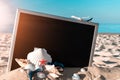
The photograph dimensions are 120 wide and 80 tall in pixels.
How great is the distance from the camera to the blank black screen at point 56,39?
3.89 meters

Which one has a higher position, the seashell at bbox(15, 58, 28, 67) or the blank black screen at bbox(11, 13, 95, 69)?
the blank black screen at bbox(11, 13, 95, 69)

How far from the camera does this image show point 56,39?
4.05 meters

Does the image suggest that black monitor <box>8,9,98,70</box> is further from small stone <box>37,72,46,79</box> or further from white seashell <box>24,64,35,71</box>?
small stone <box>37,72,46,79</box>

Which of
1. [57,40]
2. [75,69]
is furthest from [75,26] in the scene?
[75,69]

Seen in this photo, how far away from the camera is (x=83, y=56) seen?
4.24 m

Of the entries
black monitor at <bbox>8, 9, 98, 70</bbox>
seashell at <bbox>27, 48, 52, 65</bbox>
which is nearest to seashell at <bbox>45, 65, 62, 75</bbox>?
seashell at <bbox>27, 48, 52, 65</bbox>

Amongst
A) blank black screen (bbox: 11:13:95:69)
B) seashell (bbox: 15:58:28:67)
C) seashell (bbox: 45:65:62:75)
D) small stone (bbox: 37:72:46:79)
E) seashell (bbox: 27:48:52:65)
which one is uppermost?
blank black screen (bbox: 11:13:95:69)

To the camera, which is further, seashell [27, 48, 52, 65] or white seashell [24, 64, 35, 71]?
seashell [27, 48, 52, 65]

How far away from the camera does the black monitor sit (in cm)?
387

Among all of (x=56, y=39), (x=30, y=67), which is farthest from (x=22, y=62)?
(x=56, y=39)

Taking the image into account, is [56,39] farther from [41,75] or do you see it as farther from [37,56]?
[41,75]

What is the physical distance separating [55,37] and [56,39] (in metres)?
0.03

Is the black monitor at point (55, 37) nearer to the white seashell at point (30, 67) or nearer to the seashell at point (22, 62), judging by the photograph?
the seashell at point (22, 62)

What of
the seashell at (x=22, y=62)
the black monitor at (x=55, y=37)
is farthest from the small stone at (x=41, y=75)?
the black monitor at (x=55, y=37)
